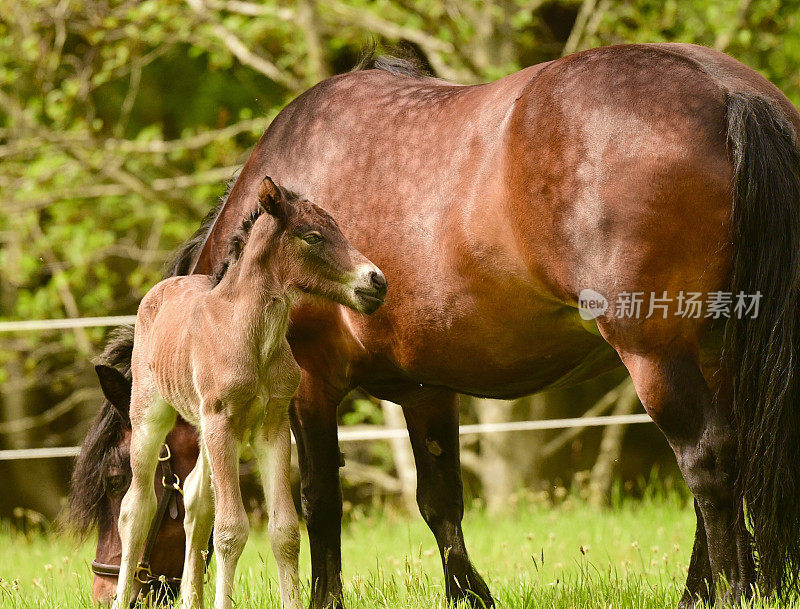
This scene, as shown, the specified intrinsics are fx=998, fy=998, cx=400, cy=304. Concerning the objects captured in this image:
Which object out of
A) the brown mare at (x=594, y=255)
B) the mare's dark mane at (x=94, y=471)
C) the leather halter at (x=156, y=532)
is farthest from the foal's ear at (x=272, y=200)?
the mare's dark mane at (x=94, y=471)

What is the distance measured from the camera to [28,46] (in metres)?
8.77

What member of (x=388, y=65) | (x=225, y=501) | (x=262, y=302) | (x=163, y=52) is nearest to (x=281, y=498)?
(x=225, y=501)

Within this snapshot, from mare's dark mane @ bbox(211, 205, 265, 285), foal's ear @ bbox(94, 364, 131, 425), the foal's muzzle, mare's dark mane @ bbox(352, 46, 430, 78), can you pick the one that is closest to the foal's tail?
the foal's muzzle

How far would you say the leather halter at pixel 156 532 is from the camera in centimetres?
391

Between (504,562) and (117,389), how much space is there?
2.49m

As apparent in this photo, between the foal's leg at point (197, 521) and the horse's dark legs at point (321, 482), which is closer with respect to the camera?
the foal's leg at point (197, 521)

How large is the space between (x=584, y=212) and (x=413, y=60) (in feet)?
5.91

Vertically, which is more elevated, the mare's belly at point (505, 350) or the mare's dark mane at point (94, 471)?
the mare's belly at point (505, 350)

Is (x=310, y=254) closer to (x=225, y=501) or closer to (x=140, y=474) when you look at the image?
(x=225, y=501)

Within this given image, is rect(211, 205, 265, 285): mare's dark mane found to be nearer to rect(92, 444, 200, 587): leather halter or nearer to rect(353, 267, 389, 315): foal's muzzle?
rect(353, 267, 389, 315): foal's muzzle

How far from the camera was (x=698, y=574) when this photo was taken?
3627 mm

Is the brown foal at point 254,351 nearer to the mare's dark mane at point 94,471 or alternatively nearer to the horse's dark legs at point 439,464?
the mare's dark mane at point 94,471

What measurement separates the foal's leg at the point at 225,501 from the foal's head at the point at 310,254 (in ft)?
1.60

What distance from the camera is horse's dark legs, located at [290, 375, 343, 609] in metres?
3.93
